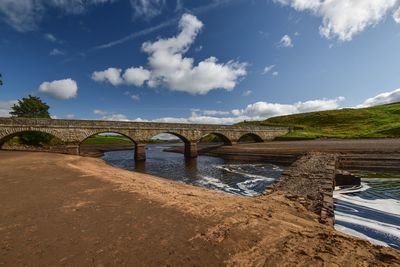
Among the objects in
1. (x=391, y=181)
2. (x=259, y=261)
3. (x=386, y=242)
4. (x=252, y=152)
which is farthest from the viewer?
(x=252, y=152)

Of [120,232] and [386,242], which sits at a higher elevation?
[120,232]

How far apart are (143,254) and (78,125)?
3161 cm

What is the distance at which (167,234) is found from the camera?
5.04m

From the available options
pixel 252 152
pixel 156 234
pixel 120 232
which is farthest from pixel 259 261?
pixel 252 152

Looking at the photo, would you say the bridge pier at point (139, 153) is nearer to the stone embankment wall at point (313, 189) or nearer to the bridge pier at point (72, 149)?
the bridge pier at point (72, 149)

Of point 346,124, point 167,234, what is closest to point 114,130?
point 167,234

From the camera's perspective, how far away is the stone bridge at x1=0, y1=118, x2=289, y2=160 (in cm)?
2839

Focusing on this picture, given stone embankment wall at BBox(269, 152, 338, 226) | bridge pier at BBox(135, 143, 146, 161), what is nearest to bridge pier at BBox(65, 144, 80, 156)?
bridge pier at BBox(135, 143, 146, 161)

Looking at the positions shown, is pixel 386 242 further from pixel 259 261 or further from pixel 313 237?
pixel 259 261

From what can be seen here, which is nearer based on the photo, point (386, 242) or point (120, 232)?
point (120, 232)

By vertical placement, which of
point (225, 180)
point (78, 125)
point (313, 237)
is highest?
point (78, 125)

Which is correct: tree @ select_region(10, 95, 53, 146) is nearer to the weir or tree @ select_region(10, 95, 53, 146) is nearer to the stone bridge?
the stone bridge

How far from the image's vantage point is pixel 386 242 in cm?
691

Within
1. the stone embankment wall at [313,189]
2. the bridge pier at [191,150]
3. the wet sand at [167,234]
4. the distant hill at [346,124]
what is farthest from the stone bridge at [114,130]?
the stone embankment wall at [313,189]
